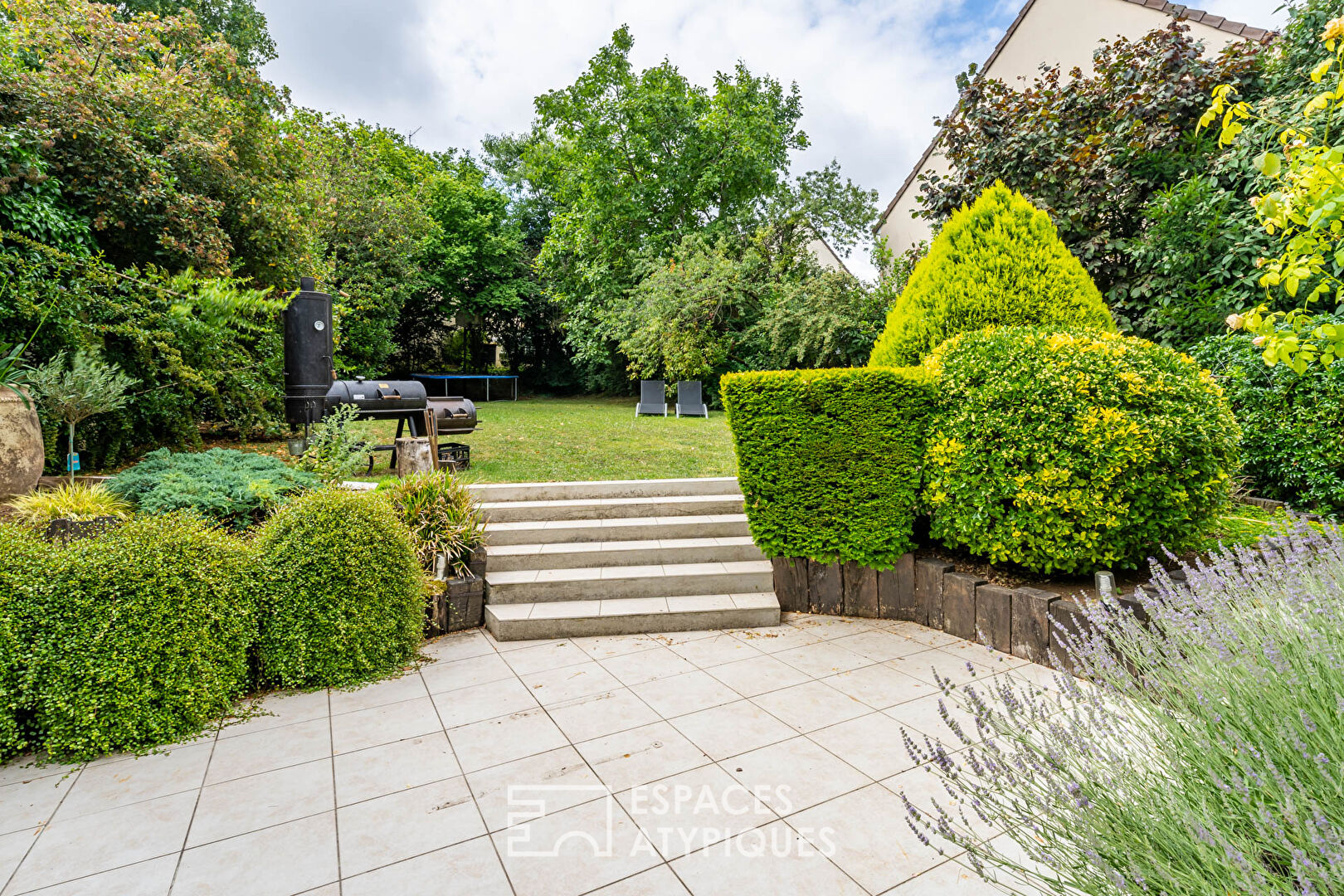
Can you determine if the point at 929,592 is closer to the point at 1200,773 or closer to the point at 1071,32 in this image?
the point at 1200,773

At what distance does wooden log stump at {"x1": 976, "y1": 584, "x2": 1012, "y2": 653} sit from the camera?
12.3 feet

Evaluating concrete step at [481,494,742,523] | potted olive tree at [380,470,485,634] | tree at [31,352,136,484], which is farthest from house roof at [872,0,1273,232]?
tree at [31,352,136,484]

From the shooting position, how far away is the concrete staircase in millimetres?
4195

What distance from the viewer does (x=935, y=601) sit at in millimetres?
4191

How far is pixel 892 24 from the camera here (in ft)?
26.5

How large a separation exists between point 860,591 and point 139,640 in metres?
4.06

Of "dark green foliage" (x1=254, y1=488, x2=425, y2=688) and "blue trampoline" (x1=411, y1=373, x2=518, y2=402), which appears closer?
"dark green foliage" (x1=254, y1=488, x2=425, y2=688)

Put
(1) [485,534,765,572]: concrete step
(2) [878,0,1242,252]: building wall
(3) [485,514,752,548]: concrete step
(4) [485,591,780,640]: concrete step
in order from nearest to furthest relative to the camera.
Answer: (4) [485,591,780,640]: concrete step, (1) [485,534,765,572]: concrete step, (3) [485,514,752,548]: concrete step, (2) [878,0,1242,252]: building wall

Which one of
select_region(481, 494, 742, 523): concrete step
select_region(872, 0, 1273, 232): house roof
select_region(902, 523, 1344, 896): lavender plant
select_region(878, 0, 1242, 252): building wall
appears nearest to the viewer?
select_region(902, 523, 1344, 896): lavender plant

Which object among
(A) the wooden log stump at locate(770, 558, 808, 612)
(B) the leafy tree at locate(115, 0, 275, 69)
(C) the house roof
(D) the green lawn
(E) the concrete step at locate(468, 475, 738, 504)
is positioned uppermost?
(B) the leafy tree at locate(115, 0, 275, 69)

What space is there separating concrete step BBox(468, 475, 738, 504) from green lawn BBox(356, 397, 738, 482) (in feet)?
1.58

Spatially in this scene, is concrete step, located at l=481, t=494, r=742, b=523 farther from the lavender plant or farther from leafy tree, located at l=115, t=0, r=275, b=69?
leafy tree, located at l=115, t=0, r=275, b=69

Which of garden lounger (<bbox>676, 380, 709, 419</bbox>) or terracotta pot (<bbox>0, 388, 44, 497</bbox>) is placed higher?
garden lounger (<bbox>676, 380, 709, 419</bbox>)

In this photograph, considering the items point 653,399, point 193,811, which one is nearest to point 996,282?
point 193,811
